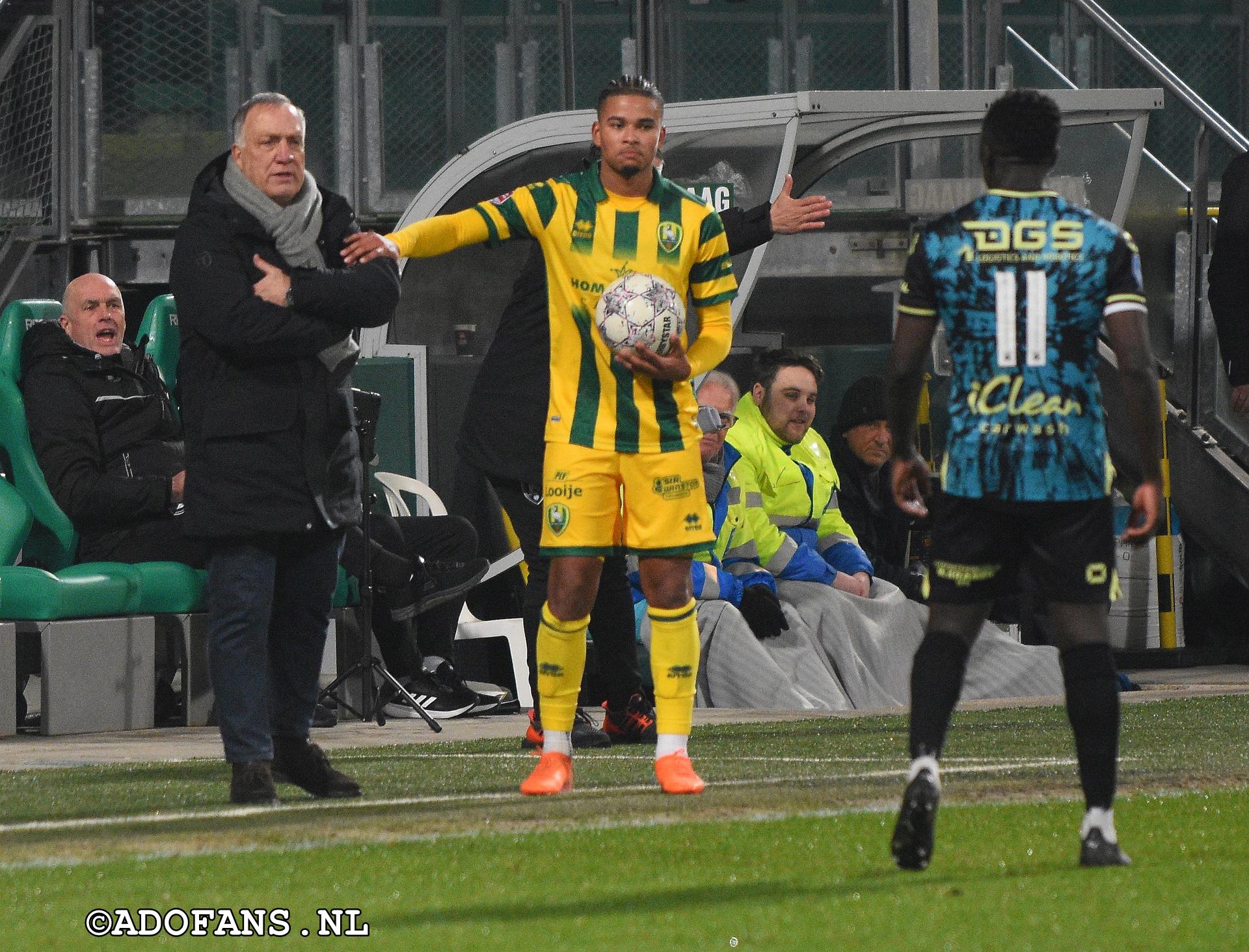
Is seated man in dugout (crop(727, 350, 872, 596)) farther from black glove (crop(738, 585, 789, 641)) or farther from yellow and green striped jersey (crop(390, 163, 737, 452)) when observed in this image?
yellow and green striped jersey (crop(390, 163, 737, 452))

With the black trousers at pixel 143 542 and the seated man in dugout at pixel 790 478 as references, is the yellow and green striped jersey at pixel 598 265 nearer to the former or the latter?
the black trousers at pixel 143 542

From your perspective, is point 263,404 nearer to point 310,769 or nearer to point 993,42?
point 310,769

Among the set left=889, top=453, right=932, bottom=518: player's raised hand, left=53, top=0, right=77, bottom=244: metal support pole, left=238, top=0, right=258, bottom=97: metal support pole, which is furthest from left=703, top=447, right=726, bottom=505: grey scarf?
left=53, top=0, right=77, bottom=244: metal support pole

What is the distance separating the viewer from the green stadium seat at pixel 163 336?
1029 centimetres

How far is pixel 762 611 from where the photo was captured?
957 cm

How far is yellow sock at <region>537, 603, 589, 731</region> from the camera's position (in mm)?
6051

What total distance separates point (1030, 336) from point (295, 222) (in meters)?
2.05

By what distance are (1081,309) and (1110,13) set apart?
1419 centimetres

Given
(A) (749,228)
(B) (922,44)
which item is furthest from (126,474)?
(B) (922,44)

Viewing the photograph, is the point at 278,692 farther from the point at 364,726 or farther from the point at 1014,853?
the point at 364,726

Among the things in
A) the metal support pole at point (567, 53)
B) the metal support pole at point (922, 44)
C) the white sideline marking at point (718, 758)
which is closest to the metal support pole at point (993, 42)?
the metal support pole at point (922, 44)

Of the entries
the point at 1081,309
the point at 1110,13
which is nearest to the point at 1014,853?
the point at 1081,309

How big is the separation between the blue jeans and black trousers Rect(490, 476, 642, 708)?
146 cm

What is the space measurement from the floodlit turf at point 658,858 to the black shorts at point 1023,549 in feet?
1.73
